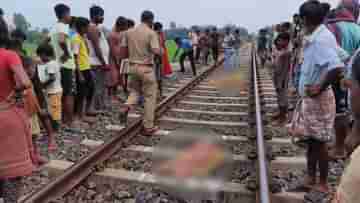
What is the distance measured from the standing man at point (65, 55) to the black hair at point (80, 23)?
0.91ft

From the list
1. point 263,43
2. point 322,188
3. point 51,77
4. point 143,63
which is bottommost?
point 322,188

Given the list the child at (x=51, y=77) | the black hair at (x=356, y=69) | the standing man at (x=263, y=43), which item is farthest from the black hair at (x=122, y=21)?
the standing man at (x=263, y=43)

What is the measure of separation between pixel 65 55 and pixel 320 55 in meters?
3.96

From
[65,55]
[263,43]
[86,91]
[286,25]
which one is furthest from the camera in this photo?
[263,43]

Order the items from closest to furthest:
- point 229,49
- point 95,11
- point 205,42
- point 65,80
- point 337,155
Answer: point 337,155
point 65,80
point 95,11
point 205,42
point 229,49

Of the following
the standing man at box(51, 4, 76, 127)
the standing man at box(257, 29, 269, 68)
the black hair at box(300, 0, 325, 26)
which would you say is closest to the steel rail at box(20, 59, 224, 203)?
the standing man at box(51, 4, 76, 127)

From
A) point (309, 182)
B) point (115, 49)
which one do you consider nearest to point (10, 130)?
point (309, 182)

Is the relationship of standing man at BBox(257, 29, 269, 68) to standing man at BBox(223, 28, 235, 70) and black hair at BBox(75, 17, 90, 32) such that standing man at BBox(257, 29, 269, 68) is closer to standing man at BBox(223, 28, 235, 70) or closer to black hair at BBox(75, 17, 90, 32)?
standing man at BBox(223, 28, 235, 70)

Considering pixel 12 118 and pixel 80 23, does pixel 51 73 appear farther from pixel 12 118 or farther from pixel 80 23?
pixel 12 118

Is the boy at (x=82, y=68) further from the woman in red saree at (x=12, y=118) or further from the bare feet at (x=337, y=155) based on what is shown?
the bare feet at (x=337, y=155)

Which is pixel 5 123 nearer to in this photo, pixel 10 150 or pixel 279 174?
pixel 10 150

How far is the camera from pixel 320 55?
121 inches

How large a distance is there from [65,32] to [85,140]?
1795mm

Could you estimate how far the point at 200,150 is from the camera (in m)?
3.19
